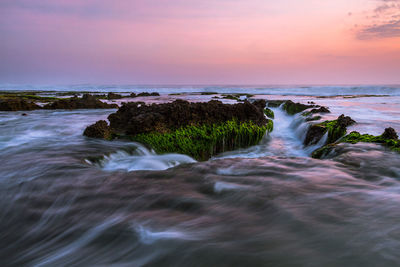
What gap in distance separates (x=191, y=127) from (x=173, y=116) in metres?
0.63

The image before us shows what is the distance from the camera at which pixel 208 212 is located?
266cm

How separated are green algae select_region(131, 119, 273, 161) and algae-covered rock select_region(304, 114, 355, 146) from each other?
1.86m

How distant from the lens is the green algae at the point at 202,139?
5.86m

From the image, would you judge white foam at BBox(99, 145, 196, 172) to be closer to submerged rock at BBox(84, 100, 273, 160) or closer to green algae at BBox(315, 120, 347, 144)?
submerged rock at BBox(84, 100, 273, 160)

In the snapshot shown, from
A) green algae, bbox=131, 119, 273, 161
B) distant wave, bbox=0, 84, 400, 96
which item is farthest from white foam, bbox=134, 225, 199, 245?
distant wave, bbox=0, 84, 400, 96

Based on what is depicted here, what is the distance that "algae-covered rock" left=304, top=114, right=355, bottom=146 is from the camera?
19.8 ft

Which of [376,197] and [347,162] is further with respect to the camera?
[347,162]

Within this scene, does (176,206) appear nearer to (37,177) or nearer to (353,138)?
(37,177)

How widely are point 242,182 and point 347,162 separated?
1.98 meters

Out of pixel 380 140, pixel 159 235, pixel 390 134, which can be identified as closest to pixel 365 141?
pixel 380 140

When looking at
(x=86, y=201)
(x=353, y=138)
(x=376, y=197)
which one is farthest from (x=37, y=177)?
(x=353, y=138)

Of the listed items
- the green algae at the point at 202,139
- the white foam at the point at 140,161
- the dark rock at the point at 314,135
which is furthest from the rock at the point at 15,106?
the dark rock at the point at 314,135

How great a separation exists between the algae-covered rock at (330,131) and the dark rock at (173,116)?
1626 millimetres

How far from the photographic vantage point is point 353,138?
17.0ft
